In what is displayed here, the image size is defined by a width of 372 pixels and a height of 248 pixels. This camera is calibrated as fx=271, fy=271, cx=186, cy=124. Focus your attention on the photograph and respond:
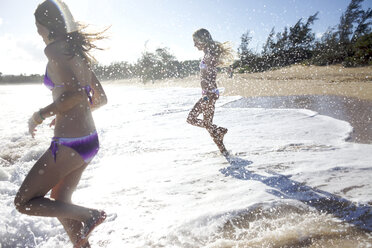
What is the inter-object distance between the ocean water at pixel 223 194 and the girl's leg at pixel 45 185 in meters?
0.82

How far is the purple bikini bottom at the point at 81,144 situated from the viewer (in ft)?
6.05

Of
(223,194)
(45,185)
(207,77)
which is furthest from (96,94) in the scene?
(207,77)

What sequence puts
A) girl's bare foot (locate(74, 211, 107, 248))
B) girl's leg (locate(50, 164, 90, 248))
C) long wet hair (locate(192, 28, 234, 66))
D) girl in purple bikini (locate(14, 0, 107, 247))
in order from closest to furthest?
girl in purple bikini (locate(14, 0, 107, 247)) → girl's bare foot (locate(74, 211, 107, 248)) → girl's leg (locate(50, 164, 90, 248)) → long wet hair (locate(192, 28, 234, 66))

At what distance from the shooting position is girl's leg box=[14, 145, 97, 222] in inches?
70.9

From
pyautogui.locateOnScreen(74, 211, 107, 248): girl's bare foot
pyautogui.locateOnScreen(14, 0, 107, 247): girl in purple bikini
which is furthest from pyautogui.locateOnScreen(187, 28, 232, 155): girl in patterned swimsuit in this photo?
pyautogui.locateOnScreen(74, 211, 107, 248): girl's bare foot

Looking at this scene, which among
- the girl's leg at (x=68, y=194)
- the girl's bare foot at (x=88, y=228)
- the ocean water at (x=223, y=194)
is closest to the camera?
the girl's bare foot at (x=88, y=228)

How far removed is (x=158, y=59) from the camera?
→ 45.8 m

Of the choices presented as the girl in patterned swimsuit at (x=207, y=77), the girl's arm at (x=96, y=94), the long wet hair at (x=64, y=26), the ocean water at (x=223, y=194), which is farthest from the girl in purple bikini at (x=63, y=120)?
the girl in patterned swimsuit at (x=207, y=77)

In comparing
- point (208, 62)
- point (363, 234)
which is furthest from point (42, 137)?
point (363, 234)

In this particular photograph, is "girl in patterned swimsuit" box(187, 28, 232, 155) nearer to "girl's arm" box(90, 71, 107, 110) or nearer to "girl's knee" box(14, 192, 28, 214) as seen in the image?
"girl's arm" box(90, 71, 107, 110)

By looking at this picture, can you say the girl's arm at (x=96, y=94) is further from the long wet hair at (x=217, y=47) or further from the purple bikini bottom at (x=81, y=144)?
the long wet hair at (x=217, y=47)

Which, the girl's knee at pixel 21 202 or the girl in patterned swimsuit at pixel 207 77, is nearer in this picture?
the girl's knee at pixel 21 202

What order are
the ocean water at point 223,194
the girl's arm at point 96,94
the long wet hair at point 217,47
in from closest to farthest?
the girl's arm at point 96,94
the ocean water at point 223,194
the long wet hair at point 217,47

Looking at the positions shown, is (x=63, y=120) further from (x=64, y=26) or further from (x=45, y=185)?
(x=64, y=26)
